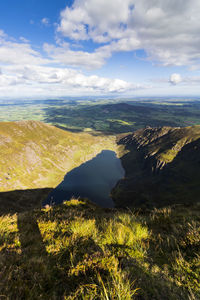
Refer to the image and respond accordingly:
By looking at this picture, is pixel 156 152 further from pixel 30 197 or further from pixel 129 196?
pixel 30 197

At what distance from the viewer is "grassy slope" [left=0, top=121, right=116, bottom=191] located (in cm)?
10781

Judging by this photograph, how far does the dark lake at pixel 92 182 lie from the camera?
97500mm

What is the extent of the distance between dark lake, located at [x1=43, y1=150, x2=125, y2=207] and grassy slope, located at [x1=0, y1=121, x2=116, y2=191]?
417 inches

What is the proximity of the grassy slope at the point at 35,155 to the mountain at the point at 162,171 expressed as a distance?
2499 inches

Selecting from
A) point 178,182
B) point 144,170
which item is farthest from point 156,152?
point 178,182

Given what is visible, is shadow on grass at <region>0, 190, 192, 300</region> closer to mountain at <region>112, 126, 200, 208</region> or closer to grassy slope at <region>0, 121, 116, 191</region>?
mountain at <region>112, 126, 200, 208</region>

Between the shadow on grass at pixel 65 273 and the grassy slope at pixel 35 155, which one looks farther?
the grassy slope at pixel 35 155

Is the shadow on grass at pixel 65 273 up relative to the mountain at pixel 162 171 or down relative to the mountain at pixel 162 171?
up

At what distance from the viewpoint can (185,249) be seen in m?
5.22

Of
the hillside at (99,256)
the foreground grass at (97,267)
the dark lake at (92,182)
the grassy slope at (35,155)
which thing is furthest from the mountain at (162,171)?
the foreground grass at (97,267)

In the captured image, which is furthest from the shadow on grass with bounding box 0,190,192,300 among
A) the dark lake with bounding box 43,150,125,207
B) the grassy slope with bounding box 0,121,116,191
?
the grassy slope with bounding box 0,121,116,191

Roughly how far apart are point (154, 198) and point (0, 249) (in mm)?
91962

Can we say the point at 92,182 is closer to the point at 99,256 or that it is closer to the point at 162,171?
the point at 162,171

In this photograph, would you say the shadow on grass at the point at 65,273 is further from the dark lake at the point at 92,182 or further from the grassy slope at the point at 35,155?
the grassy slope at the point at 35,155
